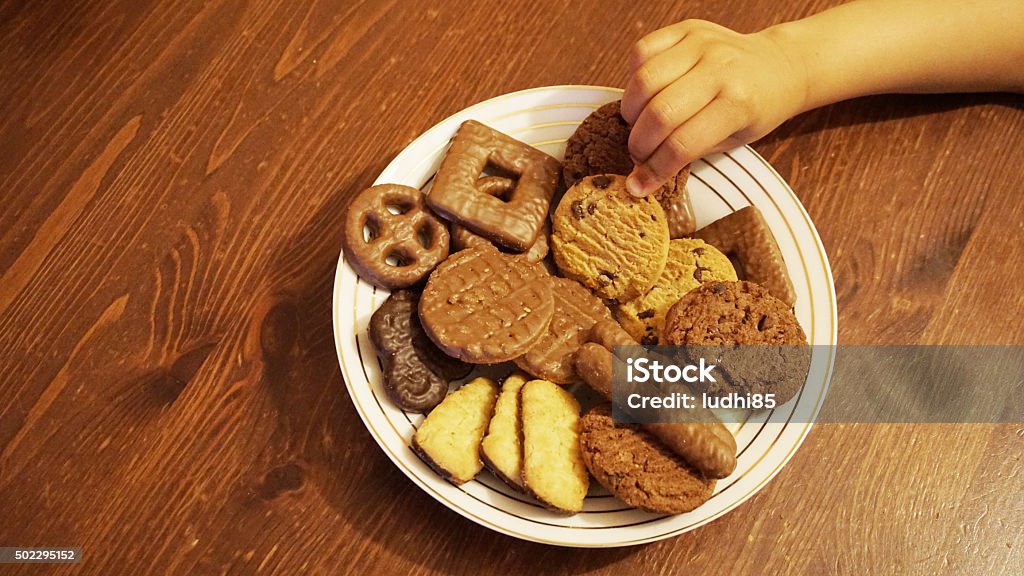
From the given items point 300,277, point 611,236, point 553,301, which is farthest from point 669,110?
point 300,277

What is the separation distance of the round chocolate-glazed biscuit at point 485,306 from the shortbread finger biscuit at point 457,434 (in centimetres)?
6

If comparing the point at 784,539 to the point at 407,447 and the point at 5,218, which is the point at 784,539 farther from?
the point at 5,218

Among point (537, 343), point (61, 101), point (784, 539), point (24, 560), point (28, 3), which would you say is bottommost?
point (784, 539)

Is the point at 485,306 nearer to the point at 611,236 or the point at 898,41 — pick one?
the point at 611,236

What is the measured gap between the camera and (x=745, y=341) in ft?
3.20

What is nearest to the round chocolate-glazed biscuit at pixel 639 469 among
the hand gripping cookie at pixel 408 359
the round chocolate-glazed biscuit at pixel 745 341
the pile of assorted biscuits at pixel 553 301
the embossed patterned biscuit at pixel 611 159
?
the pile of assorted biscuits at pixel 553 301

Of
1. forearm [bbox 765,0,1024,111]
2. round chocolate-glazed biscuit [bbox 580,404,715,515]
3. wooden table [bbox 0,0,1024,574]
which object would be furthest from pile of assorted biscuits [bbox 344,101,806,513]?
forearm [bbox 765,0,1024,111]

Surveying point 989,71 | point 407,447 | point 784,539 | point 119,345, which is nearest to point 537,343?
point 407,447

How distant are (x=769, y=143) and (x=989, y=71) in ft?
1.15

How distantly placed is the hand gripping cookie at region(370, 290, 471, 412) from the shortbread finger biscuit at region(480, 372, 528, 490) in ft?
0.29

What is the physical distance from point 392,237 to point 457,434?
285 mm

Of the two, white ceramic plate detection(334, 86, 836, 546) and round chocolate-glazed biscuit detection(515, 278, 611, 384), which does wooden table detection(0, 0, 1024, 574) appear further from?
round chocolate-glazed biscuit detection(515, 278, 611, 384)

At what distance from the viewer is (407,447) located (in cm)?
99

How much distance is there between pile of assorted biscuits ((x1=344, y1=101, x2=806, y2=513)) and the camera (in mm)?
947
